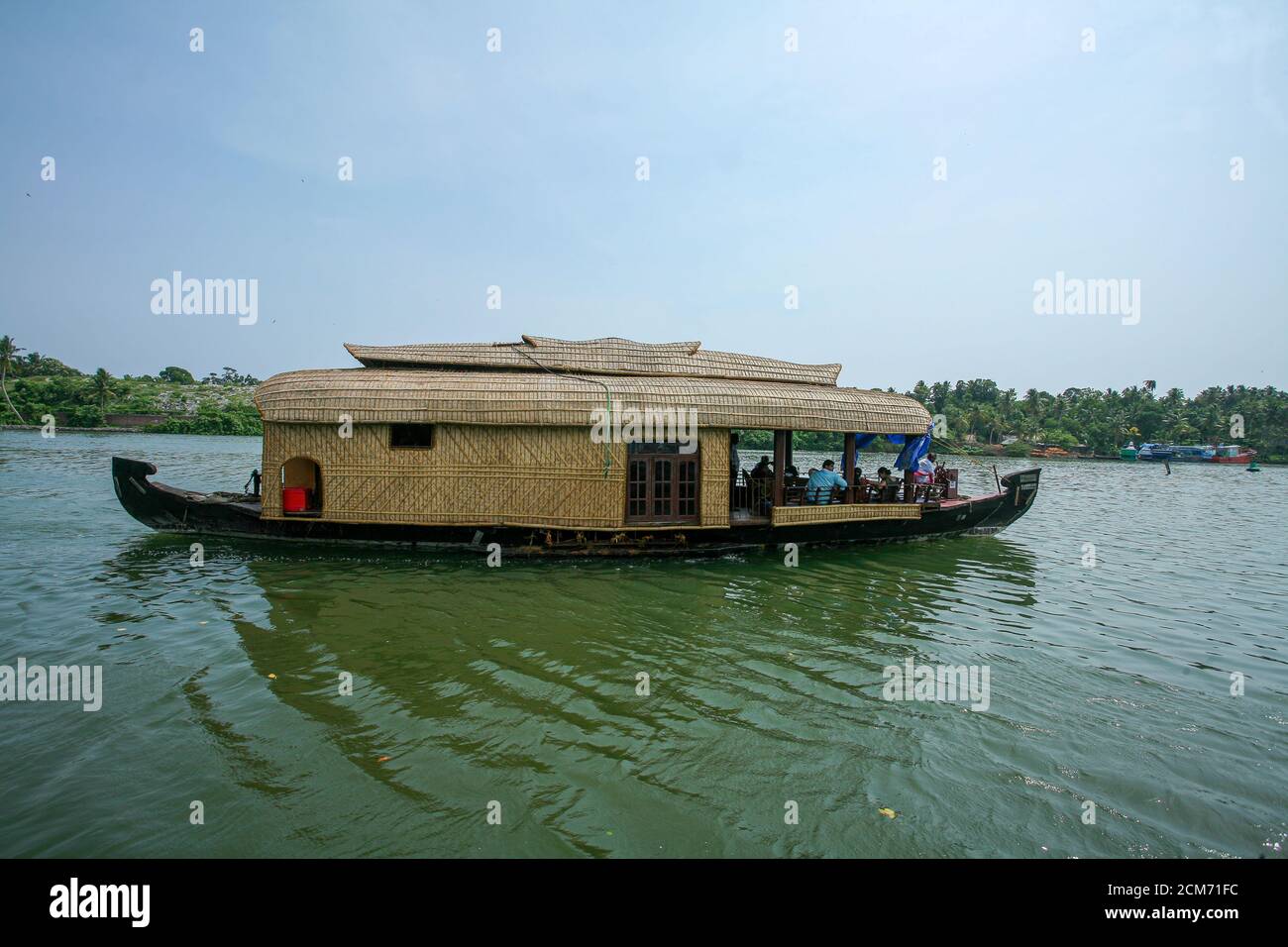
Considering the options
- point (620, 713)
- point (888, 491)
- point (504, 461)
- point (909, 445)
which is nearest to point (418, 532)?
point (504, 461)

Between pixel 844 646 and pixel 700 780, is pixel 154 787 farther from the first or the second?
pixel 844 646

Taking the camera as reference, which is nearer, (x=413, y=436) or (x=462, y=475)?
(x=462, y=475)

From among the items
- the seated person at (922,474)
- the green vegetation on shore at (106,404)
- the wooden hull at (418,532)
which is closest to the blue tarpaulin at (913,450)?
the seated person at (922,474)

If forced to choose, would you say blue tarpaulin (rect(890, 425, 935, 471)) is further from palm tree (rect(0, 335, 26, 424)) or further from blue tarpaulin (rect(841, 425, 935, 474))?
palm tree (rect(0, 335, 26, 424))

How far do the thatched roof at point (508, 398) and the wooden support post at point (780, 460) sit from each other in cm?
44

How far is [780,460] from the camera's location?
33.0 ft

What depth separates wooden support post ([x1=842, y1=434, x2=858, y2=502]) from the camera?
34.8ft

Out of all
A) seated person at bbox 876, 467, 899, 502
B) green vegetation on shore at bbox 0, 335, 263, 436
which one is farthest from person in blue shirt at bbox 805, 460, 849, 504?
green vegetation on shore at bbox 0, 335, 263, 436

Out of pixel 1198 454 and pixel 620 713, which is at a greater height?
pixel 1198 454

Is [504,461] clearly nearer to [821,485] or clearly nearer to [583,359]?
[583,359]

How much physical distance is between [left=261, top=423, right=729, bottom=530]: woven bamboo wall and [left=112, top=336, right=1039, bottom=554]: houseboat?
0.02 metres

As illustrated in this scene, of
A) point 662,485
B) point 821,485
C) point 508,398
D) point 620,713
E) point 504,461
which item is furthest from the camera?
point 821,485

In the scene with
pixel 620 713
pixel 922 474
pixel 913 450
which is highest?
pixel 913 450

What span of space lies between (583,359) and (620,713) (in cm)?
700
